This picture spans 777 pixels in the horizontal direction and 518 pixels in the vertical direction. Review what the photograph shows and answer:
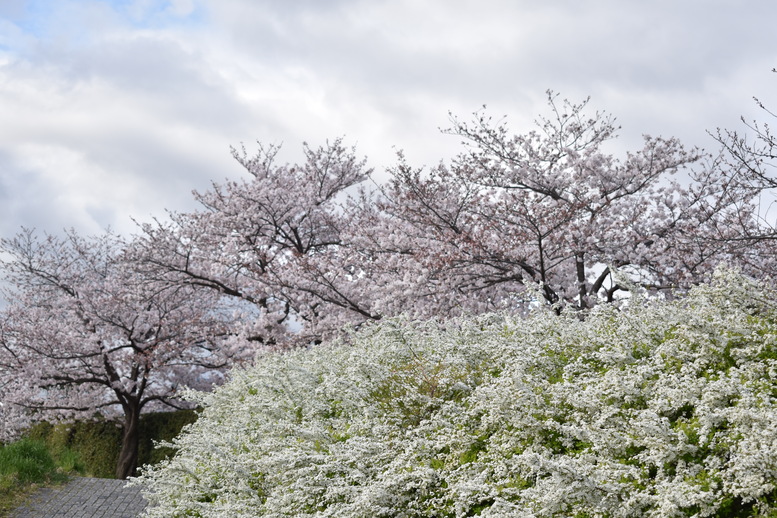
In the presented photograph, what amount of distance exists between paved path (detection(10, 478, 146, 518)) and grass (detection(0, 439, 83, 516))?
195mm

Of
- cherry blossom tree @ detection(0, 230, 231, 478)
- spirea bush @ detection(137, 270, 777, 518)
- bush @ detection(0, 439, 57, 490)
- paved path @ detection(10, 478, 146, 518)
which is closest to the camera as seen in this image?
spirea bush @ detection(137, 270, 777, 518)

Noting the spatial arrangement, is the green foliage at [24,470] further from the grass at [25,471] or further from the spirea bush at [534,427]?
the spirea bush at [534,427]

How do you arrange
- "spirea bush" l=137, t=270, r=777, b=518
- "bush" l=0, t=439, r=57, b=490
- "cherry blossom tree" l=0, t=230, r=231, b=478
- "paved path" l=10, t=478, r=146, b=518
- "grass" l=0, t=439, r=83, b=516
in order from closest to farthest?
"spirea bush" l=137, t=270, r=777, b=518
"paved path" l=10, t=478, r=146, b=518
"grass" l=0, t=439, r=83, b=516
"bush" l=0, t=439, r=57, b=490
"cherry blossom tree" l=0, t=230, r=231, b=478

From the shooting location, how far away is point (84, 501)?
10.7 metres

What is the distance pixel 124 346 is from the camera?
55.6ft

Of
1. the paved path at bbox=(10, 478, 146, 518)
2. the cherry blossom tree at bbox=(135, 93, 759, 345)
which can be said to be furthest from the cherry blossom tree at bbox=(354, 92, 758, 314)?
the paved path at bbox=(10, 478, 146, 518)

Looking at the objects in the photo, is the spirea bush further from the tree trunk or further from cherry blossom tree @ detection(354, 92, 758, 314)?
the tree trunk

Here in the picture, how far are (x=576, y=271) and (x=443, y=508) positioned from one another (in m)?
9.63

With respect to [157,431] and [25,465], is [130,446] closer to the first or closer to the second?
[157,431]

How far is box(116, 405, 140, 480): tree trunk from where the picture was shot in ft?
55.7

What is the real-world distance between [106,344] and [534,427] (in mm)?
15405

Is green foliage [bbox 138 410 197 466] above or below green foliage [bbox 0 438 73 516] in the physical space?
above

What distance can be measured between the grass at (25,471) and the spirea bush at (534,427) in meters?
5.81

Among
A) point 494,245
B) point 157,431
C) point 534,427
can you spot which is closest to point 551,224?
point 494,245
